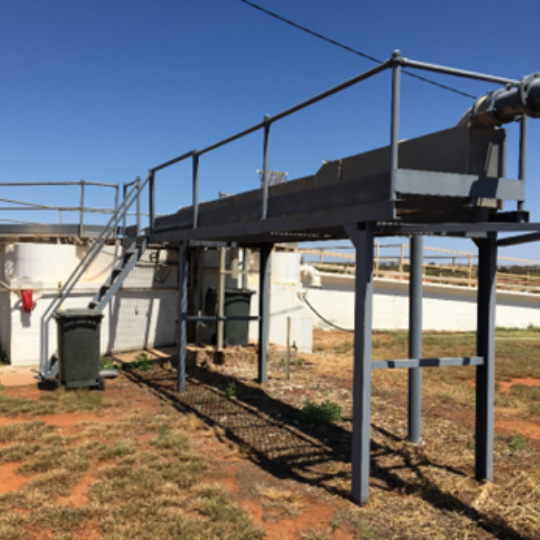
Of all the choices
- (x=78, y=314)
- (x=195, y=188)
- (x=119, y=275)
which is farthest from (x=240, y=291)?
(x=78, y=314)

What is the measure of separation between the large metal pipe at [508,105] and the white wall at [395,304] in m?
14.8

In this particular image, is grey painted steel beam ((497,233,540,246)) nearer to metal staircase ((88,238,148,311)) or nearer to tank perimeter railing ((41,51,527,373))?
tank perimeter railing ((41,51,527,373))

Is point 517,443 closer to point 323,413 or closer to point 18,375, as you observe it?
point 323,413

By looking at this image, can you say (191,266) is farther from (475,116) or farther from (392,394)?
→ (475,116)

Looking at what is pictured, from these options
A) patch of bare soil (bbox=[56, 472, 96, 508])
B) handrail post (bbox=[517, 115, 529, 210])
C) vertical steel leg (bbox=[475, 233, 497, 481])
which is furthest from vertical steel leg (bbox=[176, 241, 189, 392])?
handrail post (bbox=[517, 115, 529, 210])

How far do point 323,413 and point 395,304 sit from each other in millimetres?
12983

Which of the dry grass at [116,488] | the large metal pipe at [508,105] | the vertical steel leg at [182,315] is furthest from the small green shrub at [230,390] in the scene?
the large metal pipe at [508,105]

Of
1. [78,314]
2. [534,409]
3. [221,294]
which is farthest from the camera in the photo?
[221,294]

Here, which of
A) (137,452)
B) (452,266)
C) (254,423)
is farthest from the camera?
(452,266)

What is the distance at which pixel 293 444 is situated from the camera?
5.91m

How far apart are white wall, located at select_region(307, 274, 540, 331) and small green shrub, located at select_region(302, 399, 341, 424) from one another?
11.5 meters

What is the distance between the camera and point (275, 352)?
11031mm

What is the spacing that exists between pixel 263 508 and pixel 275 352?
22.2 ft

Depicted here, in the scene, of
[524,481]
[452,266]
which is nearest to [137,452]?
[524,481]
